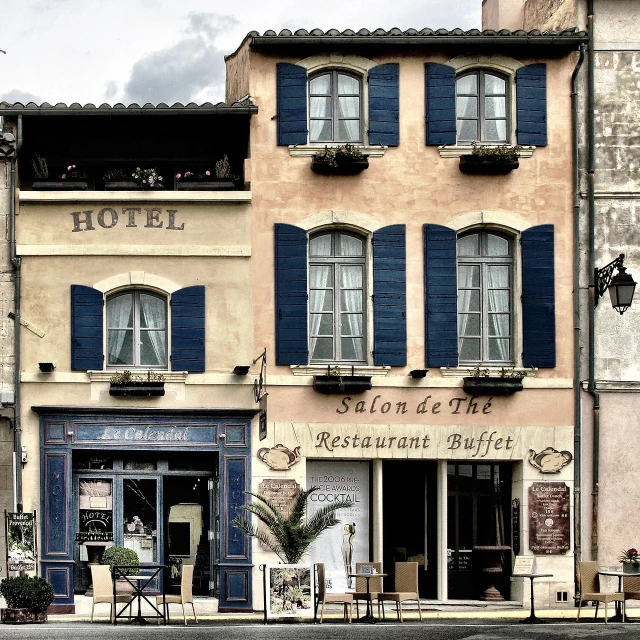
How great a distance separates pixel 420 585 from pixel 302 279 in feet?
Answer: 17.4

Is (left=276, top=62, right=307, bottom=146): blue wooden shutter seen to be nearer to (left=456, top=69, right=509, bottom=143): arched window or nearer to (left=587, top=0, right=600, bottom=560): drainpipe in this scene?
(left=456, top=69, right=509, bottom=143): arched window

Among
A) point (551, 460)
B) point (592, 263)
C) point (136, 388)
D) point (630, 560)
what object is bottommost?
point (630, 560)

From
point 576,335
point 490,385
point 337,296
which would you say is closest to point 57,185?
point 337,296

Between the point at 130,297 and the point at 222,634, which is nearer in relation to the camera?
the point at 222,634

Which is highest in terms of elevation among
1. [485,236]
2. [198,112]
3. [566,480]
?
[198,112]

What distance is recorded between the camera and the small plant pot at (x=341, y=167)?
27844mm

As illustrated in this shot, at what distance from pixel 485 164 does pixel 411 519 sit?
5.89 m

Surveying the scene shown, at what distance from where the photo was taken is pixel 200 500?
28.0 m

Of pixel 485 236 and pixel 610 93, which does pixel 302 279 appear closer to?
pixel 485 236

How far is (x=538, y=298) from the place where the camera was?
2816cm

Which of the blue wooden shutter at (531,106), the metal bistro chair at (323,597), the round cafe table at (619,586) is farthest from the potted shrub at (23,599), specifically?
the blue wooden shutter at (531,106)

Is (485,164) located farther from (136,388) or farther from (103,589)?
(103,589)

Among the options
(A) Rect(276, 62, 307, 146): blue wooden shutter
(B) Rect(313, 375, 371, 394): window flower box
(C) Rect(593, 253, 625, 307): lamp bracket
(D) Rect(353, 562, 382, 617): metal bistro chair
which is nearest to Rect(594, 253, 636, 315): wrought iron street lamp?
(C) Rect(593, 253, 625, 307): lamp bracket

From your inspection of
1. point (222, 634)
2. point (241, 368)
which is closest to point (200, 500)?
point (241, 368)
